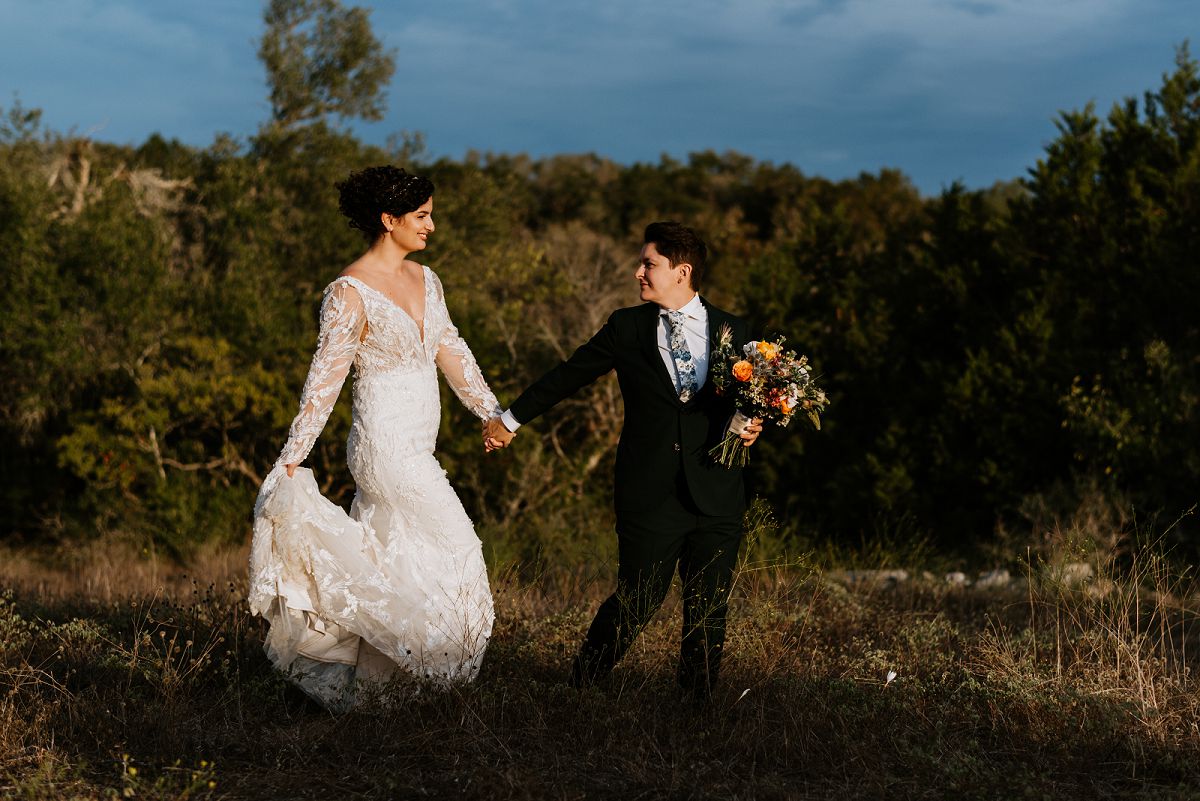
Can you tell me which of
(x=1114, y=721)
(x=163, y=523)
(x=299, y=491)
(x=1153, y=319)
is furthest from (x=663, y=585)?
(x=163, y=523)

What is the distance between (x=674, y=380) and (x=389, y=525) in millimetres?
1322

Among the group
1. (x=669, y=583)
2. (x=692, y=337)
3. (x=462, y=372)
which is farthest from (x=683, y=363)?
(x=462, y=372)

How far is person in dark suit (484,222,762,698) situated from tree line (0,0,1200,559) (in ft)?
17.0

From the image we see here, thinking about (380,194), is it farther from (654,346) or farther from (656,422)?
(656,422)

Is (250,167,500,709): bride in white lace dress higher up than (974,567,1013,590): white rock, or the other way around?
(250,167,500,709): bride in white lace dress

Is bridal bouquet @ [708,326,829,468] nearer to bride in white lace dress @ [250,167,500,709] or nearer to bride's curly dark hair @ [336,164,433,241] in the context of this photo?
bride in white lace dress @ [250,167,500,709]

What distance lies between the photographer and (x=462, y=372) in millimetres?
5332

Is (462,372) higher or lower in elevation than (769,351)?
lower

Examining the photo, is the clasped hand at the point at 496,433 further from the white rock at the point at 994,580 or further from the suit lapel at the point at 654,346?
the white rock at the point at 994,580

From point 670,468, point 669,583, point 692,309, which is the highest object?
point 692,309

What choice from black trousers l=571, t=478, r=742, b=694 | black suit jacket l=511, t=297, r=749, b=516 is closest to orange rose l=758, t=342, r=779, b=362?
black suit jacket l=511, t=297, r=749, b=516

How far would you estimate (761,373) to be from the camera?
4.55 m

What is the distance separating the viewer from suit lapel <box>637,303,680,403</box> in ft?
15.8

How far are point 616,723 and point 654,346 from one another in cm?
150
